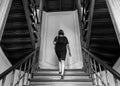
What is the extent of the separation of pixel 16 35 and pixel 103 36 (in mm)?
3635

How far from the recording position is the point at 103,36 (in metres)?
6.04

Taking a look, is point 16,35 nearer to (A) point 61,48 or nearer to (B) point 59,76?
(A) point 61,48

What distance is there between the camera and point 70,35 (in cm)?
804

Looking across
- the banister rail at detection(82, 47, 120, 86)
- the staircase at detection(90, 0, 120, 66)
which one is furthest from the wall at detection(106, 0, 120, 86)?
the staircase at detection(90, 0, 120, 66)

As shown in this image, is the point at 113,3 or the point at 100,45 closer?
the point at 113,3

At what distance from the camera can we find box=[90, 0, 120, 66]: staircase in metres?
5.03

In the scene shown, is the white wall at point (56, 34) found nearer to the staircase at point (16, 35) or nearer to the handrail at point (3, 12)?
the staircase at point (16, 35)

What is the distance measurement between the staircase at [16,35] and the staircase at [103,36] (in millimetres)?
2655

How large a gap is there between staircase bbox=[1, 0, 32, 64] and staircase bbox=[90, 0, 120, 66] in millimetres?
2655

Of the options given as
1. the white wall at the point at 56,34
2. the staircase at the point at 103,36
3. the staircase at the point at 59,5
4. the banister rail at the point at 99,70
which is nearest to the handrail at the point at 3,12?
the banister rail at the point at 99,70

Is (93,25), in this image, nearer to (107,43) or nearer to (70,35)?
(107,43)

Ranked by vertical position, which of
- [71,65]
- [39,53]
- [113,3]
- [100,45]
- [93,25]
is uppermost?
[113,3]

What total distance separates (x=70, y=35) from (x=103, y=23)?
2.83 metres

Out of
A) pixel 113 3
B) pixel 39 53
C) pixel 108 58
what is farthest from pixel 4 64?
pixel 113 3
